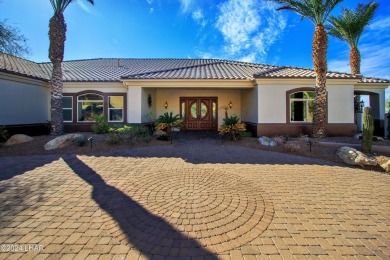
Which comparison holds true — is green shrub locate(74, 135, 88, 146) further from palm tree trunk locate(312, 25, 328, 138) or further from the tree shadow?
palm tree trunk locate(312, 25, 328, 138)

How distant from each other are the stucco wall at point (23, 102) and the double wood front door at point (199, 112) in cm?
971

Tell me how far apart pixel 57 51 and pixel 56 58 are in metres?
0.40

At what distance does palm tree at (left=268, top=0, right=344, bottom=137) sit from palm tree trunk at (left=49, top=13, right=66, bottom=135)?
40.8ft

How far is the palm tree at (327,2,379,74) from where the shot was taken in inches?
583

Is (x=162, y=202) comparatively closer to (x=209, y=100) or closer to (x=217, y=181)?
(x=217, y=181)

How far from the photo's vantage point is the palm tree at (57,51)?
1108cm

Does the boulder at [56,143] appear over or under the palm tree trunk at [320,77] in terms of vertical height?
under

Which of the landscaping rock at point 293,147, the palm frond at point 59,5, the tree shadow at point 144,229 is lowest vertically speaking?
the tree shadow at point 144,229

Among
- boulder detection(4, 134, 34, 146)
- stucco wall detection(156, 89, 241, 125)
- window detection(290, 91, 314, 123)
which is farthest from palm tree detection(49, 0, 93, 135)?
window detection(290, 91, 314, 123)

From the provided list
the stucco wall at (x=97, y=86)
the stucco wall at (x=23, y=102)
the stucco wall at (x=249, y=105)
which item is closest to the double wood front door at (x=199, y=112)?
the stucco wall at (x=249, y=105)

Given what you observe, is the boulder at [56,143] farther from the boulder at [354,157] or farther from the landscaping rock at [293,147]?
the boulder at [354,157]

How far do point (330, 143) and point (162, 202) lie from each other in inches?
352

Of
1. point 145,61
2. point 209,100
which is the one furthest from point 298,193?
point 145,61

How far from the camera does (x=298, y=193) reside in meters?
4.65
